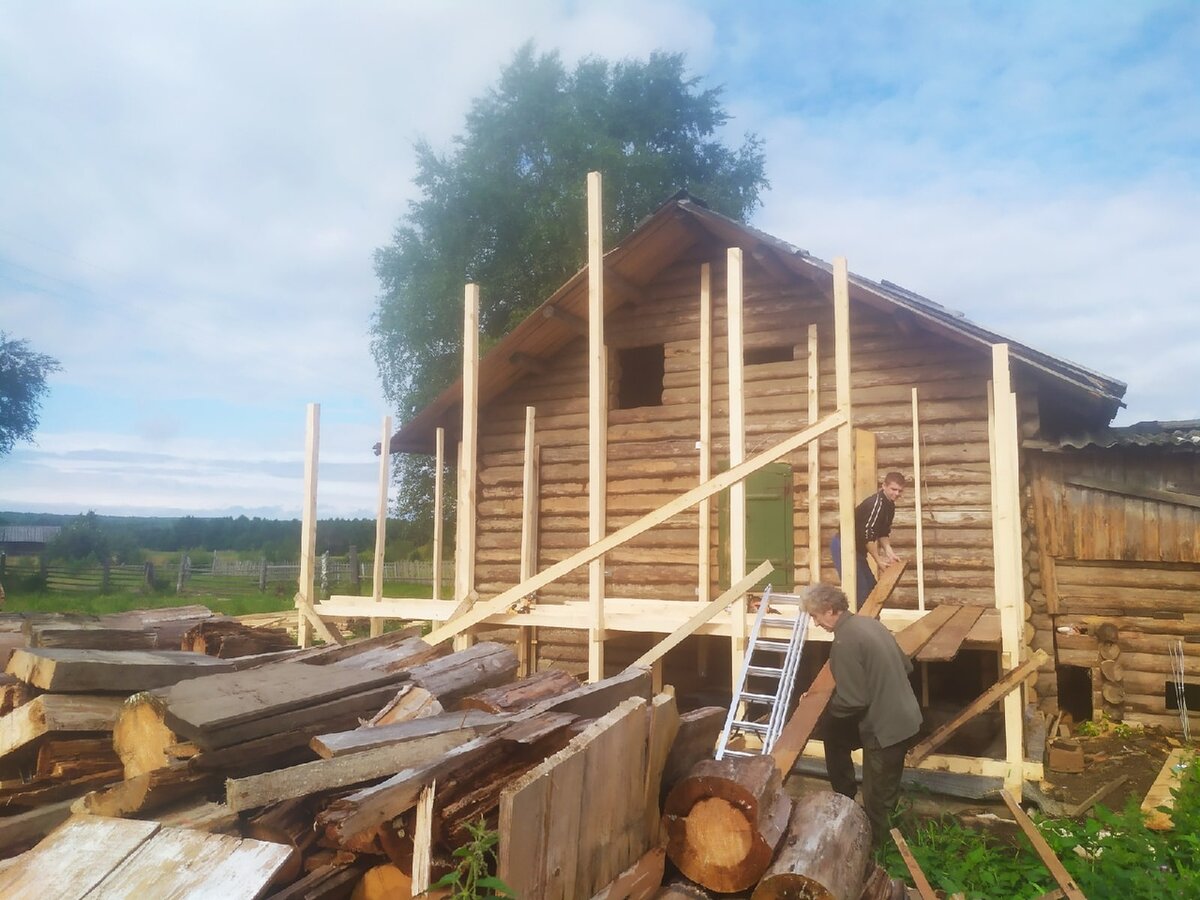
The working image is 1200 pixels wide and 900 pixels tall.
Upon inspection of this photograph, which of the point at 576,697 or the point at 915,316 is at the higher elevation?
the point at 915,316

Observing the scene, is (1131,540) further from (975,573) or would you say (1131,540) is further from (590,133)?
(590,133)

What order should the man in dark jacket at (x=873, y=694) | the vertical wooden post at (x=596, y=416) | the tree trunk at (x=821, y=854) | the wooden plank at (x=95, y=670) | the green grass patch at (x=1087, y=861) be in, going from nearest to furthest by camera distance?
1. the tree trunk at (x=821, y=854)
2. the wooden plank at (x=95, y=670)
3. the green grass patch at (x=1087, y=861)
4. the man in dark jacket at (x=873, y=694)
5. the vertical wooden post at (x=596, y=416)

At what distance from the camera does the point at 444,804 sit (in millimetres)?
3109

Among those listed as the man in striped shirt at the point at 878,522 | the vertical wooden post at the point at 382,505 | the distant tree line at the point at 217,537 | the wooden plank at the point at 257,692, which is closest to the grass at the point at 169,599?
the distant tree line at the point at 217,537

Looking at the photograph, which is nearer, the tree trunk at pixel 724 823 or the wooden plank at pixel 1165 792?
the tree trunk at pixel 724 823

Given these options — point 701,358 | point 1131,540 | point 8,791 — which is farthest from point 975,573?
point 8,791

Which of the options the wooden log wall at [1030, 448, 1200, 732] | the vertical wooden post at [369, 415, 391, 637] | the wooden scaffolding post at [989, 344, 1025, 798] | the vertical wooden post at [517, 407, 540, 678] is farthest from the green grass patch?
the vertical wooden post at [369, 415, 391, 637]

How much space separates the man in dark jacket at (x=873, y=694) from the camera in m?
5.21

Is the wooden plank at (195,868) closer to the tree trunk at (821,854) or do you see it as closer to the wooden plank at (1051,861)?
the tree trunk at (821,854)

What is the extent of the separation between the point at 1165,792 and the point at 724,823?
596 centimetres

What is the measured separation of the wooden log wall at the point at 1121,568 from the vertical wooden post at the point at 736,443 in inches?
210

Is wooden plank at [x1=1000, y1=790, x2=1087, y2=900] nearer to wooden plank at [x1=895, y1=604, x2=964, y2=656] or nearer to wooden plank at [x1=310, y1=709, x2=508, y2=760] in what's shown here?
wooden plank at [x1=895, y1=604, x2=964, y2=656]

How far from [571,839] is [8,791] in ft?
10.3

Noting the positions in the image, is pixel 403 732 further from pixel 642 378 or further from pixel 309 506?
pixel 642 378
